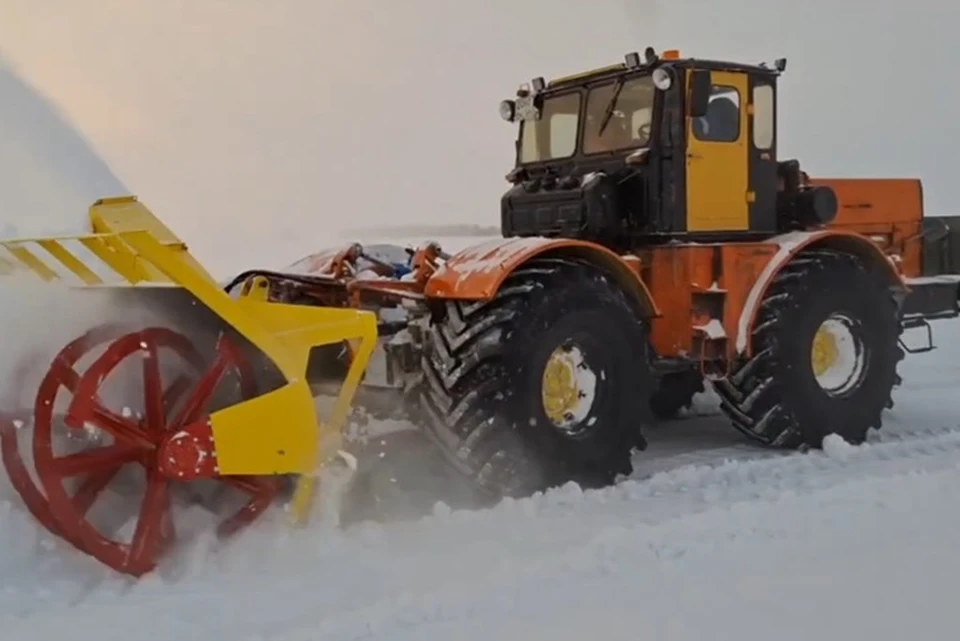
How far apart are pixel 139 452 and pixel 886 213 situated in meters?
5.69

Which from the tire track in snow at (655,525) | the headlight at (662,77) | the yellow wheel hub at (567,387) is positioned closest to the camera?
the tire track in snow at (655,525)

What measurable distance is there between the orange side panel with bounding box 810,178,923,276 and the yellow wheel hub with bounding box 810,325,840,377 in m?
1.02

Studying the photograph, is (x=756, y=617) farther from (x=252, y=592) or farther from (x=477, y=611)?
(x=252, y=592)

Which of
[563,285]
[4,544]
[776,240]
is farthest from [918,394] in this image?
[4,544]

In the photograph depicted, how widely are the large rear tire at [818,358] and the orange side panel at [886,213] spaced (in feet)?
2.75

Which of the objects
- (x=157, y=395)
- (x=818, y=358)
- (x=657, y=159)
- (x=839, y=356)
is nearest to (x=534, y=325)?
(x=657, y=159)

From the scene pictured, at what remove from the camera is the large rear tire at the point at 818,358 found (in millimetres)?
6266

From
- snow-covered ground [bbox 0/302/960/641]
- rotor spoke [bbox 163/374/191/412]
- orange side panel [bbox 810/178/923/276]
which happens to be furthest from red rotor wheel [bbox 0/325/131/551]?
orange side panel [bbox 810/178/923/276]

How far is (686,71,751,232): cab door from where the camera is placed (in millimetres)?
6211

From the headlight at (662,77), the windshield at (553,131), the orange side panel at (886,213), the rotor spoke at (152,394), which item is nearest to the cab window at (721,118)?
the headlight at (662,77)

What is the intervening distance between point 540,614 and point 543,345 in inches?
69.7

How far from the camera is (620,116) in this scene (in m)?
6.38

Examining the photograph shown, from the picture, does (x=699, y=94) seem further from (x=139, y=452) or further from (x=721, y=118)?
(x=139, y=452)

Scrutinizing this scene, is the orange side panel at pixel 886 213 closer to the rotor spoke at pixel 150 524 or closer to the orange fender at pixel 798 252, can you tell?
the orange fender at pixel 798 252
